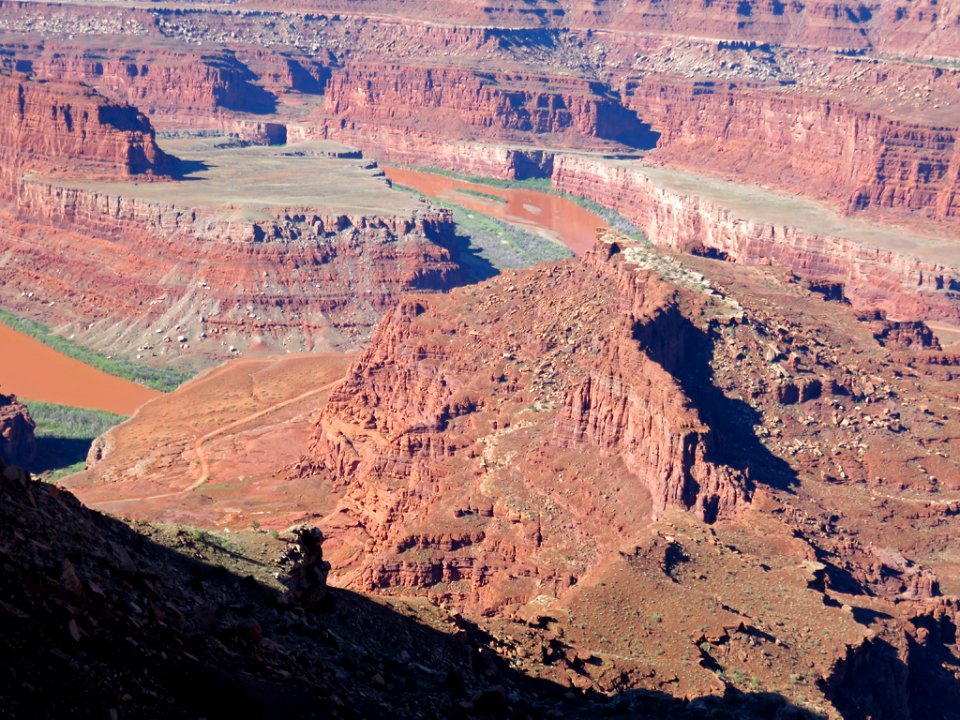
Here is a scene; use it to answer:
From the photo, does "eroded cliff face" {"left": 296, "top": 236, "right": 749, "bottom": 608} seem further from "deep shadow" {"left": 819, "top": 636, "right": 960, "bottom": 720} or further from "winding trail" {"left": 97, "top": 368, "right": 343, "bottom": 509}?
"deep shadow" {"left": 819, "top": 636, "right": 960, "bottom": 720}

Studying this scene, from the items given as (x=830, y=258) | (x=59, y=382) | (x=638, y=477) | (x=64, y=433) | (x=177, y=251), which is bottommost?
(x=59, y=382)

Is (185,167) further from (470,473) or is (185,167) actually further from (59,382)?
(470,473)

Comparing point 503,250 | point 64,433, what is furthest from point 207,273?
point 503,250

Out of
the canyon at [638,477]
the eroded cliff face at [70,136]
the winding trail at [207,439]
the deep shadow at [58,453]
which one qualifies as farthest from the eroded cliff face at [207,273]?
the canyon at [638,477]

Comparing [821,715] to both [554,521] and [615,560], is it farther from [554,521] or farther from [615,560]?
[554,521]

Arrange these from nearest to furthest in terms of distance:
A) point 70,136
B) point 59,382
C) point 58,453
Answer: point 58,453 < point 59,382 < point 70,136

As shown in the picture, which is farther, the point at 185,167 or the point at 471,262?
the point at 185,167

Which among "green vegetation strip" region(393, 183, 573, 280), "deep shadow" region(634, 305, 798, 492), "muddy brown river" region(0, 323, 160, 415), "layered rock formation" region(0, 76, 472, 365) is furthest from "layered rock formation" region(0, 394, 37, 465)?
"green vegetation strip" region(393, 183, 573, 280)

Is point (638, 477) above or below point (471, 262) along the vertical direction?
above
